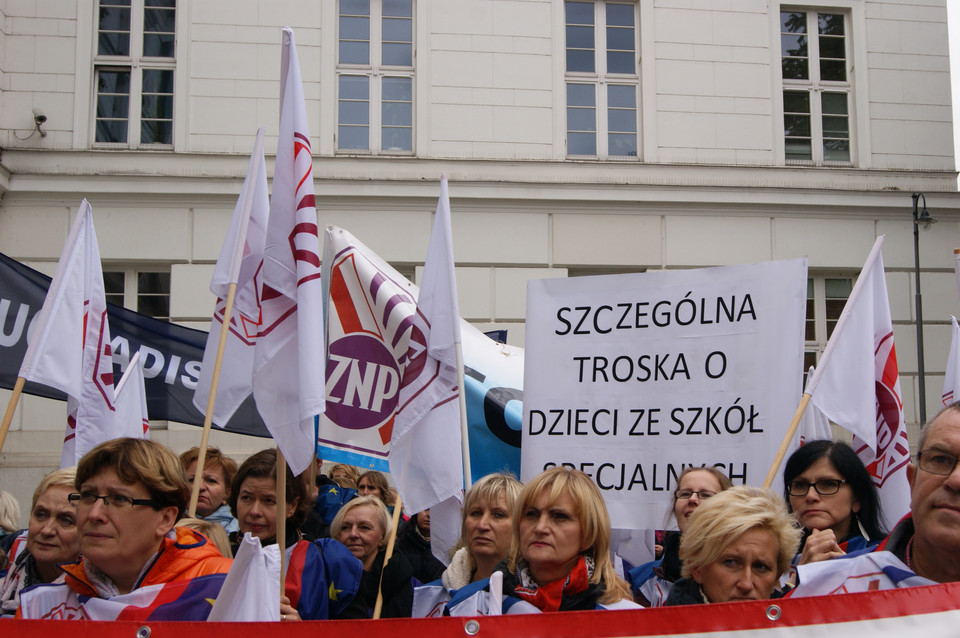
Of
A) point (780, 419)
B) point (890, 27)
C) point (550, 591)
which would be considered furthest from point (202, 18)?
point (550, 591)

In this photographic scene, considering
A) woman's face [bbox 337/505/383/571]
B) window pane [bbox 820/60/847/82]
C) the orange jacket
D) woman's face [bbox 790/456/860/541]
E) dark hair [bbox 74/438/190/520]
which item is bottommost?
woman's face [bbox 337/505/383/571]

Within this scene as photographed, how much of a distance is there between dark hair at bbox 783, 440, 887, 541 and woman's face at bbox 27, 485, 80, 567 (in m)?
2.75

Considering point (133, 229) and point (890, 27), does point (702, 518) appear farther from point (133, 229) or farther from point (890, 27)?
point (890, 27)

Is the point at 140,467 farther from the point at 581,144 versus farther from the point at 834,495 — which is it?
the point at 581,144

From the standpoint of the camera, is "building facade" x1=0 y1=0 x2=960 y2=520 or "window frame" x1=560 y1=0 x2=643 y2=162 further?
"window frame" x1=560 y1=0 x2=643 y2=162

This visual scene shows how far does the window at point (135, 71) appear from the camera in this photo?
11867mm

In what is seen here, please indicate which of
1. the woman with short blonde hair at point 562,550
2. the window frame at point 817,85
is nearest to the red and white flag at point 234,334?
the woman with short blonde hair at point 562,550

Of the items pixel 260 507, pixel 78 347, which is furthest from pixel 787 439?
pixel 78 347

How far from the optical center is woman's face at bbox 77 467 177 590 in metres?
2.76

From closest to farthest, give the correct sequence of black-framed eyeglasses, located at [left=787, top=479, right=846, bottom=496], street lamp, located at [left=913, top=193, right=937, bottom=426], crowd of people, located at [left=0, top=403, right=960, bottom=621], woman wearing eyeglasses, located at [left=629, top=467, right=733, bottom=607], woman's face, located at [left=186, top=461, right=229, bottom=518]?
crowd of people, located at [left=0, top=403, right=960, bottom=621], black-framed eyeglasses, located at [left=787, top=479, right=846, bottom=496], woman wearing eyeglasses, located at [left=629, top=467, right=733, bottom=607], woman's face, located at [left=186, top=461, right=229, bottom=518], street lamp, located at [left=913, top=193, right=937, bottom=426]

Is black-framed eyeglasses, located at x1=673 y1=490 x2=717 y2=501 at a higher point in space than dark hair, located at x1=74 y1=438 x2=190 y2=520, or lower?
lower

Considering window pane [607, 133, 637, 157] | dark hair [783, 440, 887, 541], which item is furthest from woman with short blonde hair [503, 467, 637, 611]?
window pane [607, 133, 637, 157]

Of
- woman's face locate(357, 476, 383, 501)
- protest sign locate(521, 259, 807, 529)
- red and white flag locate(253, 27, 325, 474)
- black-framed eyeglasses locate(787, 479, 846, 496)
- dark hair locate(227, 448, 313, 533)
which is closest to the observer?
red and white flag locate(253, 27, 325, 474)

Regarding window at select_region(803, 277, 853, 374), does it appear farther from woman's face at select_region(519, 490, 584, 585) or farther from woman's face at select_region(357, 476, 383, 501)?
woman's face at select_region(519, 490, 584, 585)
